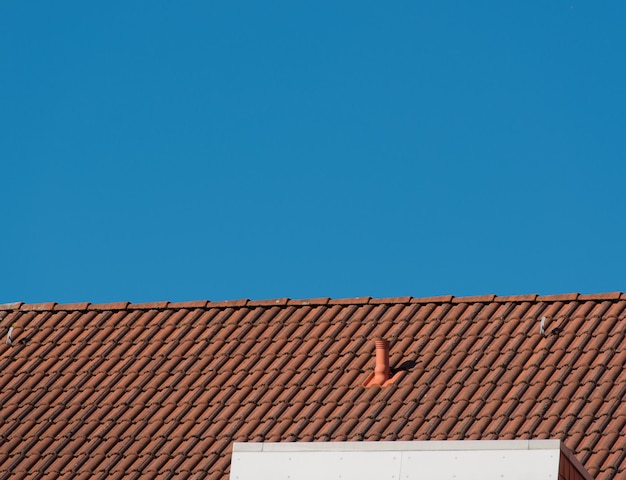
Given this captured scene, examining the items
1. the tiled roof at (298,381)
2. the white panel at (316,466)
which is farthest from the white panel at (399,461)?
the tiled roof at (298,381)

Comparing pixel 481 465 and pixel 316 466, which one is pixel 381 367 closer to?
pixel 316 466

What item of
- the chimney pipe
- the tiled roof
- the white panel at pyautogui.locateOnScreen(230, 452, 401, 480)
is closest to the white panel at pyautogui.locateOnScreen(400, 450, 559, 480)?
the white panel at pyautogui.locateOnScreen(230, 452, 401, 480)

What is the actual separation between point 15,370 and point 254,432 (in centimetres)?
477

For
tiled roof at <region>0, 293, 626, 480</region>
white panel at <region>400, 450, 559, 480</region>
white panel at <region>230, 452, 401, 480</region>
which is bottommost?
white panel at <region>400, 450, 559, 480</region>

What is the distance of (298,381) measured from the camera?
20.2 m

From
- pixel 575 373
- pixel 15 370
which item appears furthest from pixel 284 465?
pixel 15 370

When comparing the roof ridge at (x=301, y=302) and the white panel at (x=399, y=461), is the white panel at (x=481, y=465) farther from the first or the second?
the roof ridge at (x=301, y=302)

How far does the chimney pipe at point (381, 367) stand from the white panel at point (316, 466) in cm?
466

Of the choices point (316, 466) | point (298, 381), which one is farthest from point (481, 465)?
point (298, 381)

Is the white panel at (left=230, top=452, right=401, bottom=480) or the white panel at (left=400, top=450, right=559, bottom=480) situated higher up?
the white panel at (left=230, top=452, right=401, bottom=480)

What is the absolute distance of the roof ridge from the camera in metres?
20.6

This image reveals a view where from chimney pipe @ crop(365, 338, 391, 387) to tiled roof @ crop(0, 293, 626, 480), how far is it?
0.16m

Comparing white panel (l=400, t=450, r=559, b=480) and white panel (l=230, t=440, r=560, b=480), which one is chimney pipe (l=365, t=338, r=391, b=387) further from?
white panel (l=400, t=450, r=559, b=480)

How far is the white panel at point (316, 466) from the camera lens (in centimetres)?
1462
